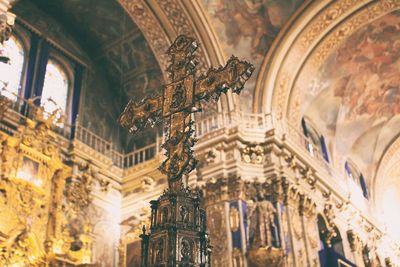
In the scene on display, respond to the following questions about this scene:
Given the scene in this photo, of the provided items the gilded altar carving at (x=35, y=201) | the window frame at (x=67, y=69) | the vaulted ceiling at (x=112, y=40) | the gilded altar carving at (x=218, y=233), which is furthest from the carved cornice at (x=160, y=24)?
the gilded altar carving at (x=218, y=233)

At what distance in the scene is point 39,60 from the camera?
11844 millimetres

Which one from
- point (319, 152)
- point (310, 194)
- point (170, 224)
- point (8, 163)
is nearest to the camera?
point (170, 224)

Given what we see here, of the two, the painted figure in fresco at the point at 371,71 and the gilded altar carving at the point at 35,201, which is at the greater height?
the painted figure in fresco at the point at 371,71

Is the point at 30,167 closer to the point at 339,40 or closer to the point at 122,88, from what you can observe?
the point at 122,88

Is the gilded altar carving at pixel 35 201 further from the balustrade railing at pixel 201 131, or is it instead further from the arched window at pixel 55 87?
the arched window at pixel 55 87

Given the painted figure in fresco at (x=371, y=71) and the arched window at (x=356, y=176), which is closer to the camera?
the painted figure in fresco at (x=371, y=71)

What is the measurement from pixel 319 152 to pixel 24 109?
819 cm

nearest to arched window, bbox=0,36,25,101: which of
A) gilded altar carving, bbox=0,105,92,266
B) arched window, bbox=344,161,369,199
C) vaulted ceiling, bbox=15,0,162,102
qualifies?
gilded altar carving, bbox=0,105,92,266

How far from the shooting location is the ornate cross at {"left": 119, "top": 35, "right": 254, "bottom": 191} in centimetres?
430

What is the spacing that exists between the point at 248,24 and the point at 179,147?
25.8ft

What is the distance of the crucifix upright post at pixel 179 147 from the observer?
3.80 meters

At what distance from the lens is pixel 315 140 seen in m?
14.4

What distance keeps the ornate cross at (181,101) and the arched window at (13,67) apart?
6474 mm

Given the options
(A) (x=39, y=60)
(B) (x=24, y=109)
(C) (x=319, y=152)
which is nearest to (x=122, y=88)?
(A) (x=39, y=60)
